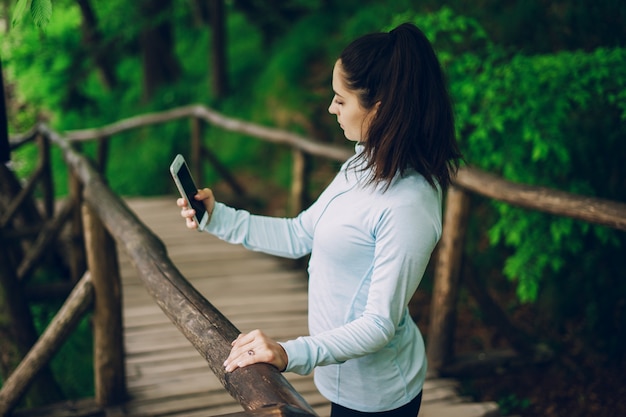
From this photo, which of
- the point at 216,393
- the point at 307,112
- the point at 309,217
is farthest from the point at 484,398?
the point at 307,112

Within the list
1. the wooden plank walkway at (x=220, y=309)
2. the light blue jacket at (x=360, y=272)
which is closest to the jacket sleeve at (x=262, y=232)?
the light blue jacket at (x=360, y=272)

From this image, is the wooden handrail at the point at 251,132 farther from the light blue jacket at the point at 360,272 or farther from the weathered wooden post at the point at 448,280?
the light blue jacket at the point at 360,272

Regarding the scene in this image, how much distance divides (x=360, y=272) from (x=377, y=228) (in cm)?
19

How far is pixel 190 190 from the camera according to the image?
90.4 inches

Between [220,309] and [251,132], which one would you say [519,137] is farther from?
[251,132]

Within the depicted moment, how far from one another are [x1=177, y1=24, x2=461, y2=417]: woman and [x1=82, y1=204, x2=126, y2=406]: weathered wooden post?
6.26 feet

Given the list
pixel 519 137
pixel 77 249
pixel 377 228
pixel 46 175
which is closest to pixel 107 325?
pixel 377 228

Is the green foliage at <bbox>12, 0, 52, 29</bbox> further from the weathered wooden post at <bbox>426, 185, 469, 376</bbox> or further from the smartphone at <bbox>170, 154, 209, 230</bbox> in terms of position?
the weathered wooden post at <bbox>426, 185, 469, 376</bbox>

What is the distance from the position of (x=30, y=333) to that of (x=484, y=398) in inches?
120

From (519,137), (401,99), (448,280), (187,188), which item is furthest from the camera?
(519,137)

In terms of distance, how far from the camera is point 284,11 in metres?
12.0

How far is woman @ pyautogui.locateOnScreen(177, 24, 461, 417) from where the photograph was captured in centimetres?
182

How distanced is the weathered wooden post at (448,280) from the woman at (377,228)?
6.59 ft

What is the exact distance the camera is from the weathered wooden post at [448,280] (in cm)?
410
